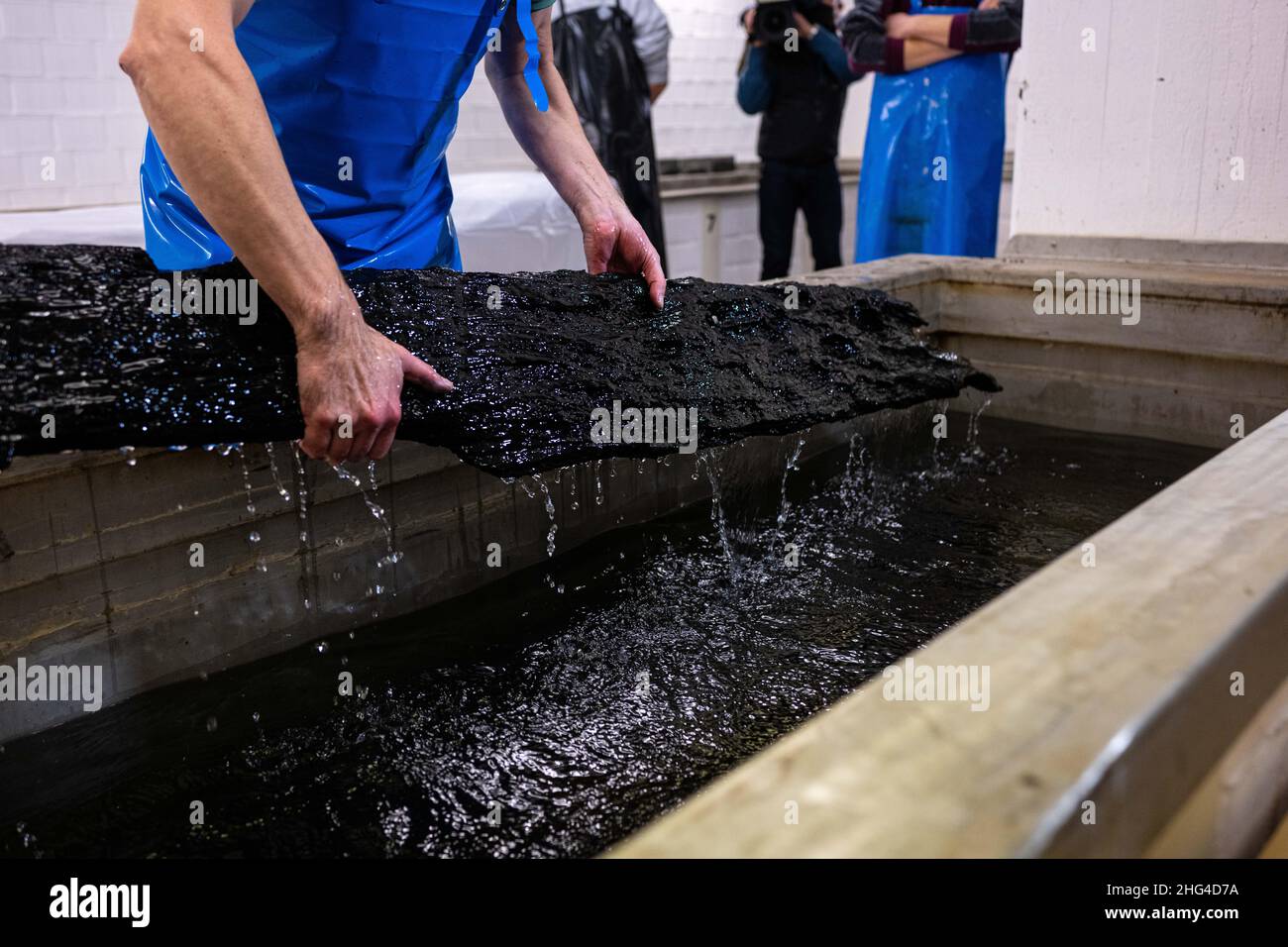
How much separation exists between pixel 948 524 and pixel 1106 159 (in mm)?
1696

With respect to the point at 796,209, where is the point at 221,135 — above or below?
below

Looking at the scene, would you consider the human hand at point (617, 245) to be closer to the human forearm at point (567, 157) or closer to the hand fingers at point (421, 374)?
the human forearm at point (567, 157)

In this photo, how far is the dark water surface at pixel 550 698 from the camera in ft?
4.91

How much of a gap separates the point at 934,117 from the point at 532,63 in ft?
9.30

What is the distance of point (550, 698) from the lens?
181 cm

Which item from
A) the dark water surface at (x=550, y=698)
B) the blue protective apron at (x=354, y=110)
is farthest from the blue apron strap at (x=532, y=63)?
the dark water surface at (x=550, y=698)

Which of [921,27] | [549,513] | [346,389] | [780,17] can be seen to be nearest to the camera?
[346,389]

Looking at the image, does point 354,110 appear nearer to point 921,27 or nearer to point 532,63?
point 532,63

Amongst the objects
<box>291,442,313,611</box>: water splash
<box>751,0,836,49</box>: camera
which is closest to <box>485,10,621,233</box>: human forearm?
<box>291,442,313,611</box>: water splash

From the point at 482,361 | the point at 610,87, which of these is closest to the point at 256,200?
the point at 482,361

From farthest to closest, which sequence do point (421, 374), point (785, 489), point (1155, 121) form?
point (1155, 121) → point (785, 489) → point (421, 374)

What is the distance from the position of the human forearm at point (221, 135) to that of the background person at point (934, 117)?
3572 millimetres

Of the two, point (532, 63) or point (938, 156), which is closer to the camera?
point (532, 63)

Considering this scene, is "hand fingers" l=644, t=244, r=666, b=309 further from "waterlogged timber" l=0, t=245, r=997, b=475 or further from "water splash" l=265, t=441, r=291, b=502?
"water splash" l=265, t=441, r=291, b=502
